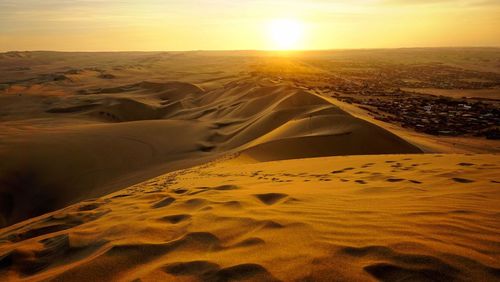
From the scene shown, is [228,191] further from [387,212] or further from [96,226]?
[387,212]

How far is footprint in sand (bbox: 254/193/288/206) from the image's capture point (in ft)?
13.4

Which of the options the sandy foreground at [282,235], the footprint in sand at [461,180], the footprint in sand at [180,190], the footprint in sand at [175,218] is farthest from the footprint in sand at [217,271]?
the footprint in sand at [461,180]

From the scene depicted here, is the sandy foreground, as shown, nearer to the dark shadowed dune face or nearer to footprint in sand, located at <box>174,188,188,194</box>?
footprint in sand, located at <box>174,188,188,194</box>

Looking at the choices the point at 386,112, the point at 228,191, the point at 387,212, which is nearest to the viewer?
the point at 387,212

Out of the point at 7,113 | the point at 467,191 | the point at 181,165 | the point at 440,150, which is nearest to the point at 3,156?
the point at 181,165

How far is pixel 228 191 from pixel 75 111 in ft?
67.1

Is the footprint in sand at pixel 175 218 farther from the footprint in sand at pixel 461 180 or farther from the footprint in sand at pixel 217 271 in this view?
the footprint in sand at pixel 461 180

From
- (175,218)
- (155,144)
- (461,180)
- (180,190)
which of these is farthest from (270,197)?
(155,144)

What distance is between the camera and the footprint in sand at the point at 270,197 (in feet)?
13.4

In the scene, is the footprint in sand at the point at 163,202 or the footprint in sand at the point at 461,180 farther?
the footprint in sand at the point at 461,180

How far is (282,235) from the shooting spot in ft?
9.09

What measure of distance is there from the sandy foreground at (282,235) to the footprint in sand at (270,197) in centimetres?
2

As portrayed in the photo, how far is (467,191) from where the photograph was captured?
13.6 feet

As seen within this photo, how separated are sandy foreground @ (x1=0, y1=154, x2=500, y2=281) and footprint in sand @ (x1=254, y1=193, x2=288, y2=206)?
25 mm
